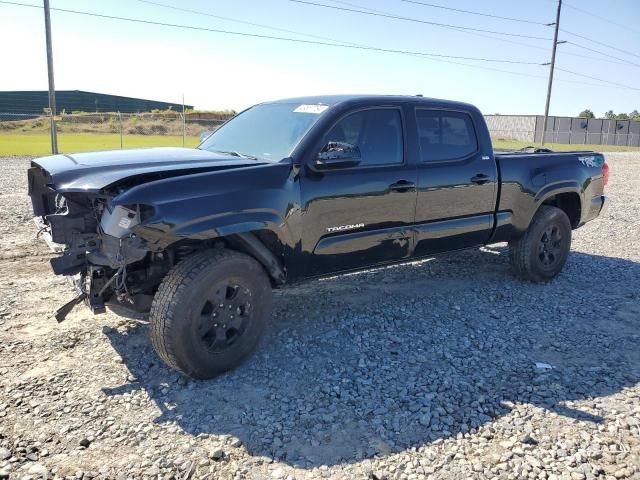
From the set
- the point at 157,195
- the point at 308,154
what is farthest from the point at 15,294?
the point at 308,154

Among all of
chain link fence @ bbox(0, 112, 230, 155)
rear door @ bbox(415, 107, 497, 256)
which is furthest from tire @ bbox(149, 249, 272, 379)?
chain link fence @ bbox(0, 112, 230, 155)

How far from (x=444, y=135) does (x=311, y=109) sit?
1.40 metres

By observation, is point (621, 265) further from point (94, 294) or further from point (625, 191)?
point (625, 191)

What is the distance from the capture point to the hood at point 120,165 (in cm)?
348

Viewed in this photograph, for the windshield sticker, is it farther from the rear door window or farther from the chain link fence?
the chain link fence

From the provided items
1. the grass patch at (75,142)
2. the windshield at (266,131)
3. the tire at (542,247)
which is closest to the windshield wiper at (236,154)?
the windshield at (266,131)

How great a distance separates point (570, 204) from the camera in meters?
6.40

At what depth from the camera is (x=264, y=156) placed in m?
4.27

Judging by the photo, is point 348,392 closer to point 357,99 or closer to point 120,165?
point 120,165

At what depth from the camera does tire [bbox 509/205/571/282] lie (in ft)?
19.2

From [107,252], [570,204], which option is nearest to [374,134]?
[107,252]

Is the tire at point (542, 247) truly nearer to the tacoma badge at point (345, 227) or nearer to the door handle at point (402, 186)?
the door handle at point (402, 186)

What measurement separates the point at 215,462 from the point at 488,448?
1499 mm

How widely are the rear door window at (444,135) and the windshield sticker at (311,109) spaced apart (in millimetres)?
966
